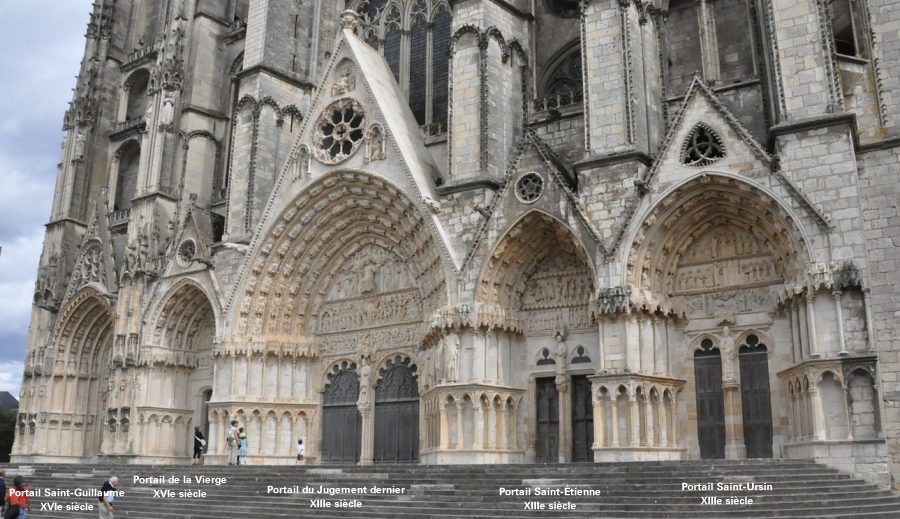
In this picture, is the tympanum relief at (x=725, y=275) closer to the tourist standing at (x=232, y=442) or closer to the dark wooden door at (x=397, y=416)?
the dark wooden door at (x=397, y=416)

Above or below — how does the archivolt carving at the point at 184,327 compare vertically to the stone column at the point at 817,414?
above

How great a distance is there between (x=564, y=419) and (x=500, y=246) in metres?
3.53

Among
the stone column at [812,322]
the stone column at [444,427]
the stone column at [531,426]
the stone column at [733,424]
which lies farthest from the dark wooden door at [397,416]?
the stone column at [812,322]

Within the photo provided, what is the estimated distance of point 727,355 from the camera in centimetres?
1502

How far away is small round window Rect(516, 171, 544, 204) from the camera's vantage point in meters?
16.5

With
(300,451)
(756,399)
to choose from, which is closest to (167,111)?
(300,451)

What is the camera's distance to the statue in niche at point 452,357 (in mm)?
16470

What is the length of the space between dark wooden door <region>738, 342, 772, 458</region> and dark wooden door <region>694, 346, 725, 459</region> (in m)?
0.41

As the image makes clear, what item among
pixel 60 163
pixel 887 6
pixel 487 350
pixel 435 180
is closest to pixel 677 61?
pixel 887 6

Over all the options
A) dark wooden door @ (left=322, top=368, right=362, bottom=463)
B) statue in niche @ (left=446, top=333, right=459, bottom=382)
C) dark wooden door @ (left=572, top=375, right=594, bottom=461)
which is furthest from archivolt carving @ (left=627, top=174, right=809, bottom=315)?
dark wooden door @ (left=322, top=368, right=362, bottom=463)

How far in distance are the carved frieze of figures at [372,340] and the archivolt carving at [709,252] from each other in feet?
18.5

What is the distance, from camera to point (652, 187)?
49.9ft

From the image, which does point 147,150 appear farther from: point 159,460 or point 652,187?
point 652,187

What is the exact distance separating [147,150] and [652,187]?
15826 mm
